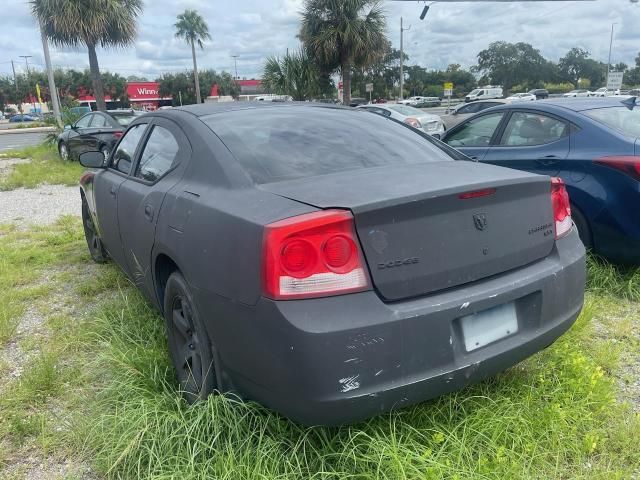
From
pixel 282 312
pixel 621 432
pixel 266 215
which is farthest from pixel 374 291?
pixel 621 432

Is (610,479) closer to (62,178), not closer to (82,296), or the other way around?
(82,296)

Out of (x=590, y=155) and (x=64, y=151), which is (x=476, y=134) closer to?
(x=590, y=155)

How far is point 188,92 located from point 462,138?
74509 millimetres

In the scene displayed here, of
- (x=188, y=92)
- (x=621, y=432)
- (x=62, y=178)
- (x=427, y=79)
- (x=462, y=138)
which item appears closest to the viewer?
(x=621, y=432)

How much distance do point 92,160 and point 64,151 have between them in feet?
37.2

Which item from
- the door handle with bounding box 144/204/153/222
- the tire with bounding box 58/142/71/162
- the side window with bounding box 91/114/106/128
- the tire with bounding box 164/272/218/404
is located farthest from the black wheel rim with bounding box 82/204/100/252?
the tire with bounding box 58/142/71/162

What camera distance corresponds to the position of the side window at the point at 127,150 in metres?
3.88

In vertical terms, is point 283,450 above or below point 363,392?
below

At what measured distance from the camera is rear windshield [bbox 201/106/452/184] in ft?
8.57

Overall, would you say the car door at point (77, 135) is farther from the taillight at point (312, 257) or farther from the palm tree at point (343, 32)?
the taillight at point (312, 257)

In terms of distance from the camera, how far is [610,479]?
6.98 feet

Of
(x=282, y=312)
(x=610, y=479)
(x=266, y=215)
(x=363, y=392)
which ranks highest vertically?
(x=266, y=215)

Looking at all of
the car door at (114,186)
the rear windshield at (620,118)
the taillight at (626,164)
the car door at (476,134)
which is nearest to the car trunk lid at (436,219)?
the taillight at (626,164)

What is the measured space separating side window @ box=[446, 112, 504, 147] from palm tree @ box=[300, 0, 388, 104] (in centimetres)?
1558
